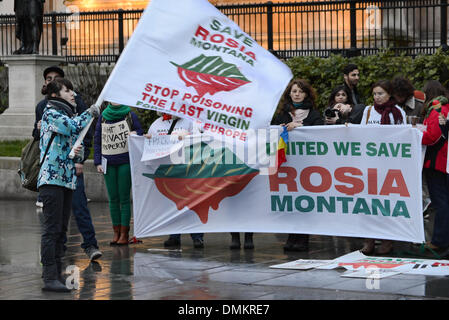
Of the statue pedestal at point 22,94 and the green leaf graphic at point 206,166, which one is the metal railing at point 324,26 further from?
the green leaf graphic at point 206,166

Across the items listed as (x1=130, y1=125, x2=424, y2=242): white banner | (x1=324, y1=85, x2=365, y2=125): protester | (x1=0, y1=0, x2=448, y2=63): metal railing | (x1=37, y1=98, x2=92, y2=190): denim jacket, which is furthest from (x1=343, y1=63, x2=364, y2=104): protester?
(x1=0, y1=0, x2=448, y2=63): metal railing

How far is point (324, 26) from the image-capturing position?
18.1 meters

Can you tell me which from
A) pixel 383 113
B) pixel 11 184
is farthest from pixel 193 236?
pixel 11 184

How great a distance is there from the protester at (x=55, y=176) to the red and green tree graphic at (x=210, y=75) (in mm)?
973

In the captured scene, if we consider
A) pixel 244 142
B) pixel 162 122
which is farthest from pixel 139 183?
pixel 244 142

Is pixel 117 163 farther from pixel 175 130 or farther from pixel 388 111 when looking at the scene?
pixel 388 111

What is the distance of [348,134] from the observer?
9.79 metres

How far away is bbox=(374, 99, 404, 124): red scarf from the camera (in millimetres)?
9859

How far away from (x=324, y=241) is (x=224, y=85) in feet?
9.43

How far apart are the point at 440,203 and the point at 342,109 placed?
170cm

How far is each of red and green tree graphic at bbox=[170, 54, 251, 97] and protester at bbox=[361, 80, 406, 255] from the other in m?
Answer: 1.85

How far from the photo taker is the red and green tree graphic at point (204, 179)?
10.2 meters

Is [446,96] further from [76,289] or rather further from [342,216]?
[76,289]

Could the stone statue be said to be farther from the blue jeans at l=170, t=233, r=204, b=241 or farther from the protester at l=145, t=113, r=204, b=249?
the blue jeans at l=170, t=233, r=204, b=241
